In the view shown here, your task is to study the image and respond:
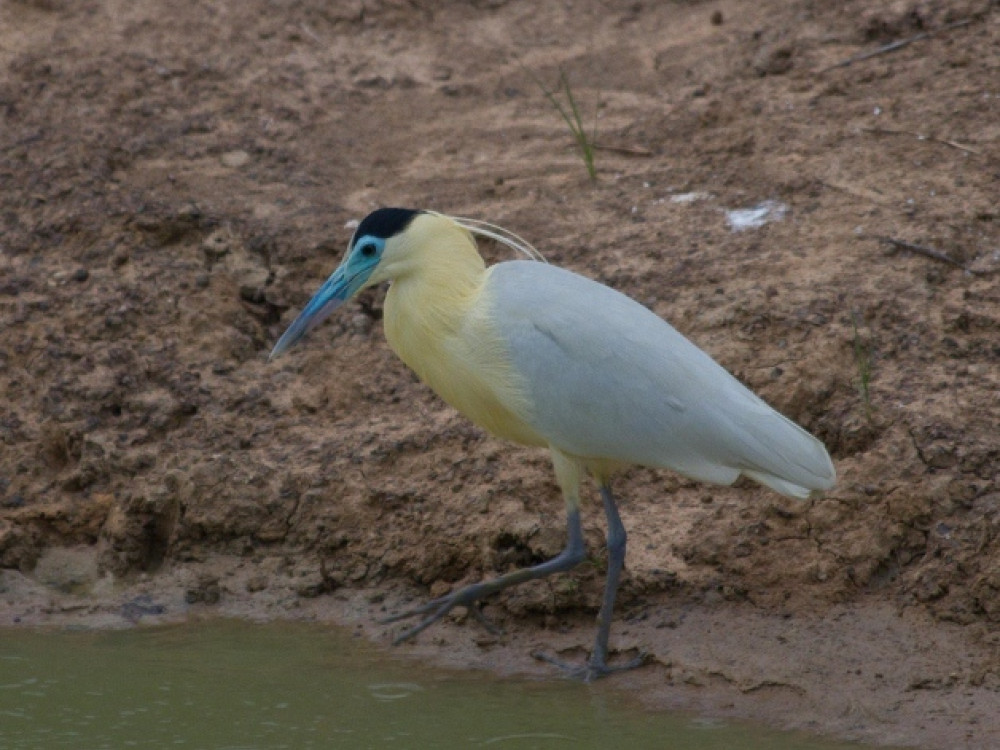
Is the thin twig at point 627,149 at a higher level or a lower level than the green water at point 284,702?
higher

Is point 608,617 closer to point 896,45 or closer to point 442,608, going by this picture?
point 442,608

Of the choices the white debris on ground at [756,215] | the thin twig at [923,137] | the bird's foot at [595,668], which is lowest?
the bird's foot at [595,668]

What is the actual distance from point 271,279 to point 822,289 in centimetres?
254

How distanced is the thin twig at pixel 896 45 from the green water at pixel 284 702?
4.04 meters

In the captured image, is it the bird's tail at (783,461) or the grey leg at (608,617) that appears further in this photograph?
the grey leg at (608,617)

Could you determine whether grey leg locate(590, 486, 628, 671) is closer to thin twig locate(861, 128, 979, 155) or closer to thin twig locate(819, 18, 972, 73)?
thin twig locate(861, 128, 979, 155)

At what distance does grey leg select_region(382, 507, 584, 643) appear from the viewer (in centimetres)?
526

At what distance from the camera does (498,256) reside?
7.10m

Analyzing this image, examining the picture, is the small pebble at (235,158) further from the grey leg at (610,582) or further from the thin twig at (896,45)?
the grey leg at (610,582)

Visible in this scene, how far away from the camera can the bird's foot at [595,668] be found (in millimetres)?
5180

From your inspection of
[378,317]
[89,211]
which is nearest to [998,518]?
[378,317]

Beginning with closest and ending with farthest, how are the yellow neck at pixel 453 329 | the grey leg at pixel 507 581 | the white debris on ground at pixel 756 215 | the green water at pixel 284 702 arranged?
the green water at pixel 284 702, the yellow neck at pixel 453 329, the grey leg at pixel 507 581, the white debris on ground at pixel 756 215

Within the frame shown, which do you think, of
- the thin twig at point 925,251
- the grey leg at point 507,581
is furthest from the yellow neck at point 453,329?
the thin twig at point 925,251

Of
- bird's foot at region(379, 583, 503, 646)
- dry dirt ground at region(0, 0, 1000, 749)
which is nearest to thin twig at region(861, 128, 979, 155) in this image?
dry dirt ground at region(0, 0, 1000, 749)
